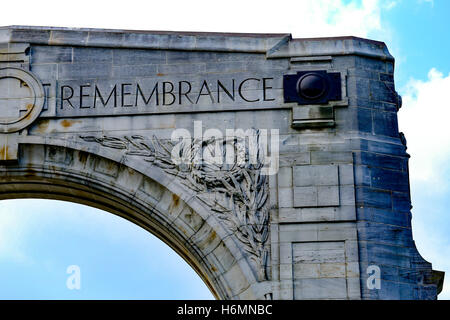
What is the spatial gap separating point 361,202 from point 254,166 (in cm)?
193

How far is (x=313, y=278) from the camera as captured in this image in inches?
950

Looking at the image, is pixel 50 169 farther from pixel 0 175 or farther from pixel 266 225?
pixel 266 225

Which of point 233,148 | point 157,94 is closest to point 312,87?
point 233,148

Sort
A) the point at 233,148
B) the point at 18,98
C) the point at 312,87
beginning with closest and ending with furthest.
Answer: the point at 233,148 < the point at 312,87 < the point at 18,98

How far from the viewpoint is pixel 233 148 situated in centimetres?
2511

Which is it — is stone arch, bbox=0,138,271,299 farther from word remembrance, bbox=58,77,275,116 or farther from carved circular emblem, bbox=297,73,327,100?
carved circular emblem, bbox=297,73,327,100

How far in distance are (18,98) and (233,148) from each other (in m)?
3.97

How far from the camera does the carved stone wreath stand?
24516 millimetres

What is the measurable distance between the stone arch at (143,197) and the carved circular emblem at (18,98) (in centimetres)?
47

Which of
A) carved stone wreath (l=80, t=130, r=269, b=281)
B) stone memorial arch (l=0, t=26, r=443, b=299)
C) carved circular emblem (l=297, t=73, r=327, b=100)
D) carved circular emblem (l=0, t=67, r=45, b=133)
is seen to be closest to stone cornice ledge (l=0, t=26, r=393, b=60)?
stone memorial arch (l=0, t=26, r=443, b=299)

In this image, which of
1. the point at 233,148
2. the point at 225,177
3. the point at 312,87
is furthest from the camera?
the point at 312,87

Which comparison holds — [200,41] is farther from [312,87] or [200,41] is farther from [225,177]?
[225,177]

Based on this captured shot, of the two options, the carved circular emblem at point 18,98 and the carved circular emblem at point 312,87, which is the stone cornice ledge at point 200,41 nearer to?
the carved circular emblem at point 312,87

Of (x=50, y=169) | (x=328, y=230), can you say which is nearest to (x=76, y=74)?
(x=50, y=169)
